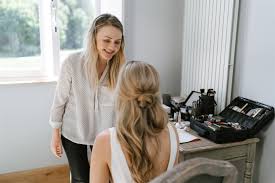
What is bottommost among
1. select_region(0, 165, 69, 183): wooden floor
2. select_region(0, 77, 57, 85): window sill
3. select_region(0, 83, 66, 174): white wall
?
select_region(0, 165, 69, 183): wooden floor

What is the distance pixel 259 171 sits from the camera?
1935 mm

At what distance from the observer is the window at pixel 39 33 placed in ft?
7.77

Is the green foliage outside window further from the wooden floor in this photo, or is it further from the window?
the wooden floor

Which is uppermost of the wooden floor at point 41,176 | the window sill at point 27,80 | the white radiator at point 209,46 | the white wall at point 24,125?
the white radiator at point 209,46

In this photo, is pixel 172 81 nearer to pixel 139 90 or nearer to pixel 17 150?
pixel 17 150

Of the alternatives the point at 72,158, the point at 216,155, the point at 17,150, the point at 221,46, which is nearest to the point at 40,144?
the point at 17,150

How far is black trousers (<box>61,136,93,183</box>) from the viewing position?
1.63 m

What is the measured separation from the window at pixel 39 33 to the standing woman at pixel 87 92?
2.94ft

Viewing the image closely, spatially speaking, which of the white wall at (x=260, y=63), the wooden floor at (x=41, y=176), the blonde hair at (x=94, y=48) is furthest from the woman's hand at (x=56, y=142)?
the white wall at (x=260, y=63)

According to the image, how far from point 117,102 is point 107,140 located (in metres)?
0.14

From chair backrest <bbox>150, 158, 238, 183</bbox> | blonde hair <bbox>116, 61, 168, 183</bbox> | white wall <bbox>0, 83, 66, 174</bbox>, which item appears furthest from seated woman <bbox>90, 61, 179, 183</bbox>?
white wall <bbox>0, 83, 66, 174</bbox>

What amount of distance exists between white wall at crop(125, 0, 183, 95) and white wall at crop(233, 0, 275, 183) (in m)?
0.74

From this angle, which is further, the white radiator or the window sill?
the window sill

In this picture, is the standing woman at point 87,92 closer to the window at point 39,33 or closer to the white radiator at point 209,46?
the white radiator at point 209,46
